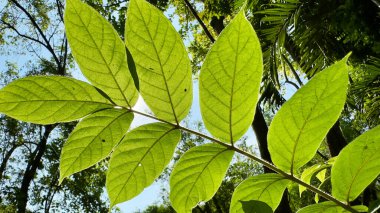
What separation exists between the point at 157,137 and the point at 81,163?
0.30 feet

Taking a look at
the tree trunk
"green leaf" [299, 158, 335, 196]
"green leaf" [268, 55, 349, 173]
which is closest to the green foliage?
"green leaf" [268, 55, 349, 173]

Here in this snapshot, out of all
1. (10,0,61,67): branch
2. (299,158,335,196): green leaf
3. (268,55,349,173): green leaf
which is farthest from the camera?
(10,0,61,67): branch

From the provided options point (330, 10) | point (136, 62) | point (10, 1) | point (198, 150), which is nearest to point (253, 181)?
point (198, 150)

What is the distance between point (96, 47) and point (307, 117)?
0.22 meters

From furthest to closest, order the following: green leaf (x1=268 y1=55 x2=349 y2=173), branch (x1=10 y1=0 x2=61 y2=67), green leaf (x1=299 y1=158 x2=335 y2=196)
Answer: branch (x1=10 y1=0 x2=61 y2=67), green leaf (x1=299 y1=158 x2=335 y2=196), green leaf (x1=268 y1=55 x2=349 y2=173)

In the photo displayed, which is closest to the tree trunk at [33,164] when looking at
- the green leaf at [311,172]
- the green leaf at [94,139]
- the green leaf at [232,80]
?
the green leaf at [311,172]

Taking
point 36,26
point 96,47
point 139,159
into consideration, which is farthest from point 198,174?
point 36,26

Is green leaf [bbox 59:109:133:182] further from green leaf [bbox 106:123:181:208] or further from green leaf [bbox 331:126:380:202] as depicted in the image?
green leaf [bbox 331:126:380:202]

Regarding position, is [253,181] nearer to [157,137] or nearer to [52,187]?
[157,137]

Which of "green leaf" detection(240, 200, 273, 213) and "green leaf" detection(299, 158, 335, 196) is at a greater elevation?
"green leaf" detection(240, 200, 273, 213)

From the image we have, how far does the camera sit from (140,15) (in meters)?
0.37

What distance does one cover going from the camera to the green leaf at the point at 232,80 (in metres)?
0.34

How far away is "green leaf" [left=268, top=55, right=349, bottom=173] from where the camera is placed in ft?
1.10

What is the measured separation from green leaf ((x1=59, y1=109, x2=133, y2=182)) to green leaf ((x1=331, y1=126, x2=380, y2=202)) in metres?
0.22
